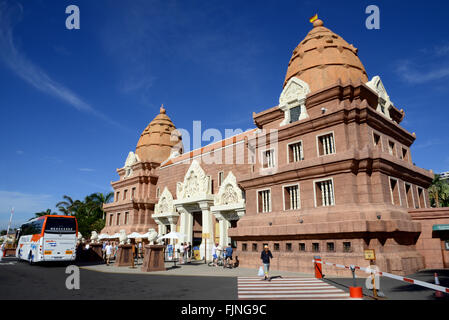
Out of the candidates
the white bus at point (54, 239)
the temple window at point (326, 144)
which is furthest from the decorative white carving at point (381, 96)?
the white bus at point (54, 239)

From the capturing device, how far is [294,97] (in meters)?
22.7

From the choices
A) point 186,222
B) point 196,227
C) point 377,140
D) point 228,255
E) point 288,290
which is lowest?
point 288,290

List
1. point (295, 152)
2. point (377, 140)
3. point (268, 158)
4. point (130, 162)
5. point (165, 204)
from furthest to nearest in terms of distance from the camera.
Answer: point (130, 162) < point (165, 204) < point (268, 158) < point (295, 152) < point (377, 140)

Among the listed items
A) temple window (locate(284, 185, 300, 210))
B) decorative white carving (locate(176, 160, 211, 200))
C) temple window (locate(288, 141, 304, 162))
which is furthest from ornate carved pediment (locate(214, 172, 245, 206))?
temple window (locate(288, 141, 304, 162))

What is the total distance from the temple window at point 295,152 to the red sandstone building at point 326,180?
8 centimetres

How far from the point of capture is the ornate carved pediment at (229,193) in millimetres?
27266

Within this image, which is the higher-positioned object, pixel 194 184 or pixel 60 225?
pixel 194 184

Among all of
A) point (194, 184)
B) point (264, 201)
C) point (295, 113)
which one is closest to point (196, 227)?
point (194, 184)

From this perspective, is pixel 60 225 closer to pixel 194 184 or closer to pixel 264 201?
pixel 194 184

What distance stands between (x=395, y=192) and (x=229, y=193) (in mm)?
13790

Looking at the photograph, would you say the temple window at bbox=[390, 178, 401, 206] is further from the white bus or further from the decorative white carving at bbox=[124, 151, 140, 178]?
the decorative white carving at bbox=[124, 151, 140, 178]

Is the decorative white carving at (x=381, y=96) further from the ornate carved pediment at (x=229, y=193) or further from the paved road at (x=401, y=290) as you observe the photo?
the ornate carved pediment at (x=229, y=193)
